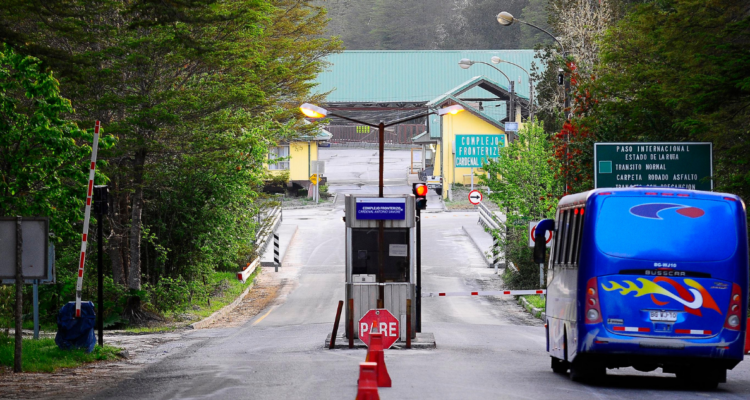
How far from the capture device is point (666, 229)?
11.9 metres

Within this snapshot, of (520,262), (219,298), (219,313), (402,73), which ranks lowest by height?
(219,313)

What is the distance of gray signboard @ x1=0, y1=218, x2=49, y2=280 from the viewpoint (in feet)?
47.2

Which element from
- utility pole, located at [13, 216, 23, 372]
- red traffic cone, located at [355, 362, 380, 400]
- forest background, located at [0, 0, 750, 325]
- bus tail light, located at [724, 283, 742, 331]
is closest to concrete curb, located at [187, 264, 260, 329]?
forest background, located at [0, 0, 750, 325]

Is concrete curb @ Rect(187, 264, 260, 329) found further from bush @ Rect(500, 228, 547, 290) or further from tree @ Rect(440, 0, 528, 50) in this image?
tree @ Rect(440, 0, 528, 50)

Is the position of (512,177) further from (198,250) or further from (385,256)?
(385,256)

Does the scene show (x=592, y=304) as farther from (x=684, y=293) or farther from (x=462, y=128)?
(x=462, y=128)

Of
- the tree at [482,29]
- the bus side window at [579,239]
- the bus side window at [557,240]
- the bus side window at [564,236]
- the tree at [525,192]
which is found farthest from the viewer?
the tree at [482,29]

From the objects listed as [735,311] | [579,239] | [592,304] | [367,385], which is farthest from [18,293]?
[735,311]

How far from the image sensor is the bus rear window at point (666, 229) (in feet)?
38.7

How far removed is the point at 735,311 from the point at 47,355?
453 inches

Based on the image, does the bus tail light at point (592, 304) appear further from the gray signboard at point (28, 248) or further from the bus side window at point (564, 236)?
the gray signboard at point (28, 248)

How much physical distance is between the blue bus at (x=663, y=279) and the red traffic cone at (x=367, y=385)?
434 centimetres

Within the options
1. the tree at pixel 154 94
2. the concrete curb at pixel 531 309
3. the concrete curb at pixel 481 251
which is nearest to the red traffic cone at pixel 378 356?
the tree at pixel 154 94

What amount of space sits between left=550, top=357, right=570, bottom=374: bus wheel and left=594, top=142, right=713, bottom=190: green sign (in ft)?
25.5
